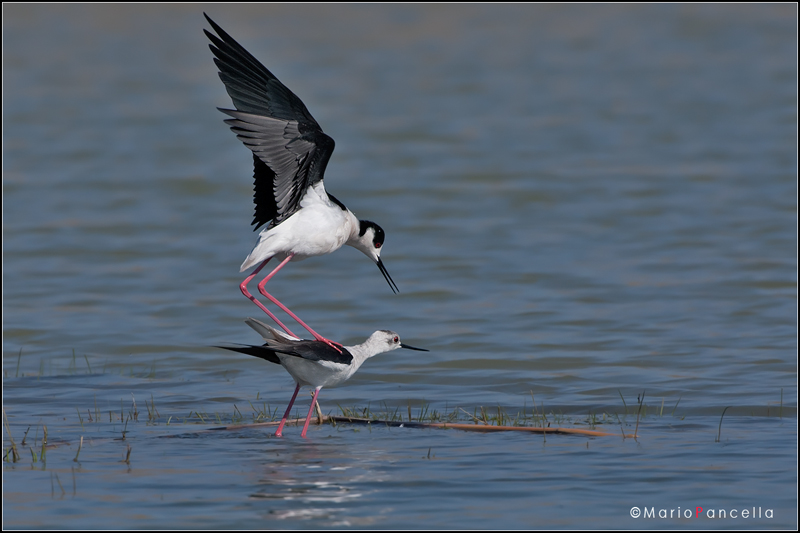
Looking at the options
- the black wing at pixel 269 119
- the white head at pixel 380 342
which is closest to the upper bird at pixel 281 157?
the black wing at pixel 269 119

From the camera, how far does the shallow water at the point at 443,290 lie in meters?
6.17

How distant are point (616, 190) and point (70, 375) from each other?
10712 millimetres

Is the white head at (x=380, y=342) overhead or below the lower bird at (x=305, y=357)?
overhead

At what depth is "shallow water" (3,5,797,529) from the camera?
6172mm

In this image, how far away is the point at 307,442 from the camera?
7164 mm

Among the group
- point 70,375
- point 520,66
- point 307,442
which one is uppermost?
point 520,66

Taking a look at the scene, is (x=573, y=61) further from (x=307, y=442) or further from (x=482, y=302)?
(x=307, y=442)

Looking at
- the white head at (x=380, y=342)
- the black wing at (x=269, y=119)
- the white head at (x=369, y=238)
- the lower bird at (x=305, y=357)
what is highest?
the black wing at (x=269, y=119)

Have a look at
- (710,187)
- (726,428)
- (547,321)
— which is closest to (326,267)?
(547,321)

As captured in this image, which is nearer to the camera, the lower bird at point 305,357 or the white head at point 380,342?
the lower bird at point 305,357

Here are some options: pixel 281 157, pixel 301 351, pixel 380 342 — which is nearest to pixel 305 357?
pixel 301 351

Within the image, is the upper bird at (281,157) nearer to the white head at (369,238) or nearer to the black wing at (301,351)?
the black wing at (301,351)

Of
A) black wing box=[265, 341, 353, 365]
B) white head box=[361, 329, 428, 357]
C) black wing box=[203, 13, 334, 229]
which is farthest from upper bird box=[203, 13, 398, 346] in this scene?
white head box=[361, 329, 428, 357]

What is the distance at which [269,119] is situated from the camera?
7777 mm
